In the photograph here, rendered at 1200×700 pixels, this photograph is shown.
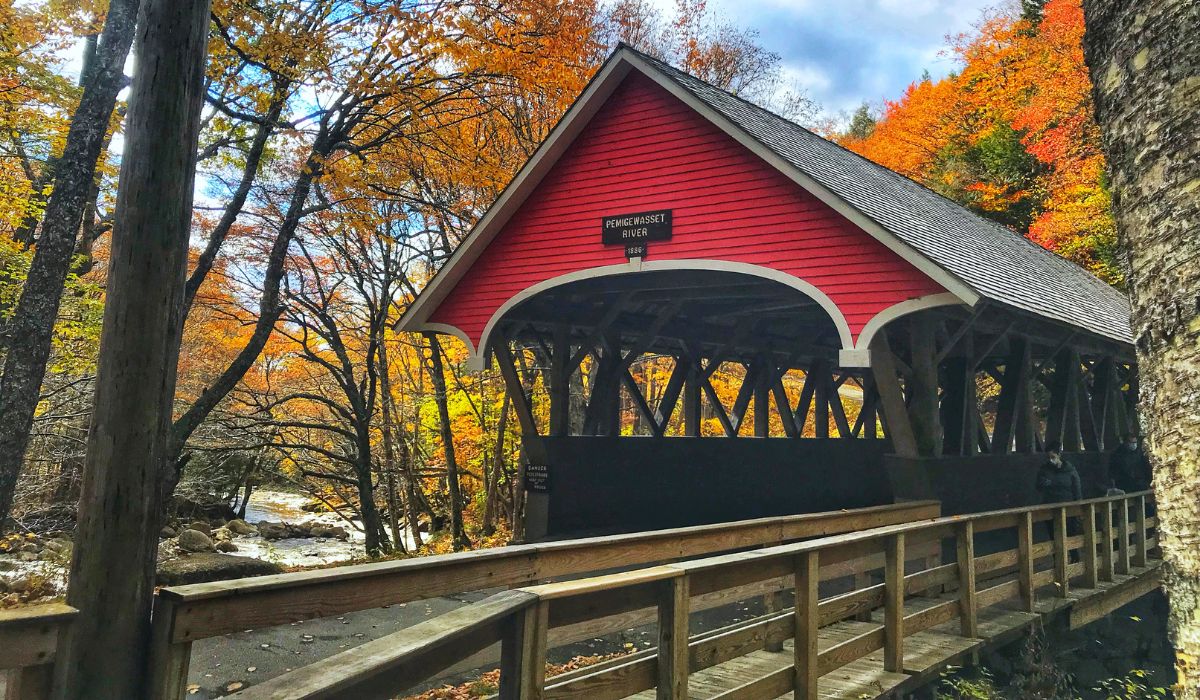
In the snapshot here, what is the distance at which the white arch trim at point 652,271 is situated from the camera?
8.02 meters

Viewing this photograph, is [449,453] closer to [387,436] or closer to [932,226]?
[387,436]

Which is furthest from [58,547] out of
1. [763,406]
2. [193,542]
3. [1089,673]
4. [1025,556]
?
[1089,673]

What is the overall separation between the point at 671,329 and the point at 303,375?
29.1ft

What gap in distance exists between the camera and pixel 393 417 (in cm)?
1570

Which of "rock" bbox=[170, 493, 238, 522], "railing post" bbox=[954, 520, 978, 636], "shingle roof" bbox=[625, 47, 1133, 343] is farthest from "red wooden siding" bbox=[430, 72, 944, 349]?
"rock" bbox=[170, 493, 238, 522]

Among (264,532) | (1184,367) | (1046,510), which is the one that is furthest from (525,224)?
(264,532)

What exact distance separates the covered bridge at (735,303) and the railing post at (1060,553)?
4.00 feet

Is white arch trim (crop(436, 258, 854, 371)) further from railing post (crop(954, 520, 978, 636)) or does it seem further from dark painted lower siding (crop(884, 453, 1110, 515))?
railing post (crop(954, 520, 978, 636))

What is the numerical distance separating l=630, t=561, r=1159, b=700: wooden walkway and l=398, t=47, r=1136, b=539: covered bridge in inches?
75.8

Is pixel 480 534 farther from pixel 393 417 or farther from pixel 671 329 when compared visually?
pixel 671 329

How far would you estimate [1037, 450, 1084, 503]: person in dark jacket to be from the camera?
30.1ft

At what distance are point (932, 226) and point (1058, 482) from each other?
336 centimetres

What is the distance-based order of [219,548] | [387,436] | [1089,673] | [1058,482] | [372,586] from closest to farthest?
[372,586] → [1089,673] → [1058,482] → [219,548] → [387,436]

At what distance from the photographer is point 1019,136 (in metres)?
26.3
